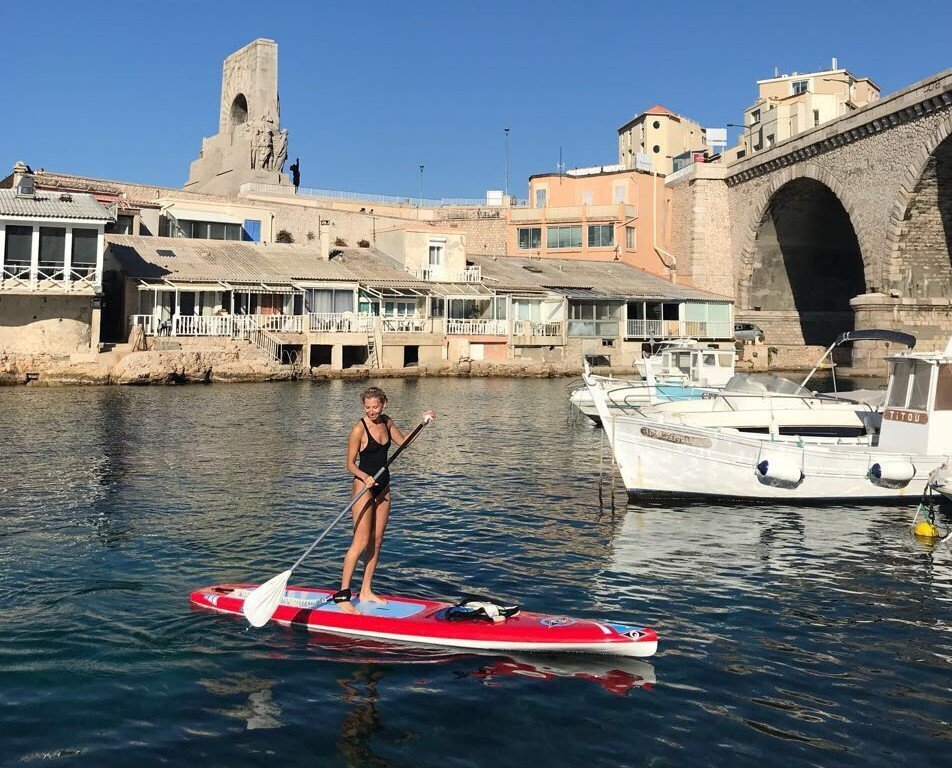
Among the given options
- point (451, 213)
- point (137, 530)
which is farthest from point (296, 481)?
point (451, 213)

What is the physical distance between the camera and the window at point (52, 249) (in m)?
38.5

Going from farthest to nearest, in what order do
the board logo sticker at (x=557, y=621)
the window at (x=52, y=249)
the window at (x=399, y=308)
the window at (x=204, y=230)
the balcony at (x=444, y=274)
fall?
the balcony at (x=444, y=274)
the window at (x=204, y=230)
the window at (x=399, y=308)
the window at (x=52, y=249)
the board logo sticker at (x=557, y=621)

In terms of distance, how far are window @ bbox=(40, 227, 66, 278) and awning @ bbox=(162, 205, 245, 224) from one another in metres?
13.1

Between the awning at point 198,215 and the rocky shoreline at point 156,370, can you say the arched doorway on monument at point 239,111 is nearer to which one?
the awning at point 198,215

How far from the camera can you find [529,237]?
219 ft

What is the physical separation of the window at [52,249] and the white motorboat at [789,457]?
100ft

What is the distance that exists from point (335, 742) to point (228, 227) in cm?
5044

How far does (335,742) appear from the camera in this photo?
7.03 m

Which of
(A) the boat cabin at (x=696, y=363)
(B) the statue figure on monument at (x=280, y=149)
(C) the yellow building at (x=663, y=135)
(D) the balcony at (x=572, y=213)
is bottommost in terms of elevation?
(A) the boat cabin at (x=696, y=363)

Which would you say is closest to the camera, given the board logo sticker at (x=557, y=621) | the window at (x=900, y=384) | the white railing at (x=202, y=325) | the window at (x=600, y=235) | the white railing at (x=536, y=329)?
the board logo sticker at (x=557, y=621)

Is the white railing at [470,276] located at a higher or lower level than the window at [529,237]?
lower

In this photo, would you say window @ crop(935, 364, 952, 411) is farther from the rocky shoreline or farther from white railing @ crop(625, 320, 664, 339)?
white railing @ crop(625, 320, 664, 339)

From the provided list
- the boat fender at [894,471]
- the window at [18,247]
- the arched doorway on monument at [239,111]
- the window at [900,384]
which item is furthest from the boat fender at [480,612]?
the arched doorway on monument at [239,111]

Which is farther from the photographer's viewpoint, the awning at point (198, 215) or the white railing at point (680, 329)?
the white railing at point (680, 329)
